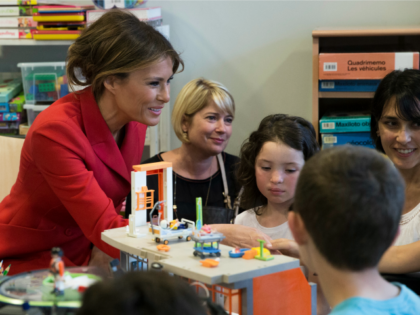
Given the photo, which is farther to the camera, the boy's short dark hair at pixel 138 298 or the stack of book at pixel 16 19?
the stack of book at pixel 16 19

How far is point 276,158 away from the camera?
5.09ft

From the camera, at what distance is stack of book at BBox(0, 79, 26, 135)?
2.50 meters

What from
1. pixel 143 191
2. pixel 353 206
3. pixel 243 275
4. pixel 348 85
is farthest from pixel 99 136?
pixel 348 85

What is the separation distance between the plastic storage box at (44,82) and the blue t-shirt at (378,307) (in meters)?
2.12

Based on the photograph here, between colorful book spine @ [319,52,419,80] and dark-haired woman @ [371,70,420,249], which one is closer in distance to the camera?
dark-haired woman @ [371,70,420,249]

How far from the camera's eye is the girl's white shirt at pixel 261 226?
155 centimetres

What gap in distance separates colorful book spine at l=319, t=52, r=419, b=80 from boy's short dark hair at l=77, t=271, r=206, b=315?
181cm

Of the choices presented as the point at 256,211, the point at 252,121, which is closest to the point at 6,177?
the point at 256,211

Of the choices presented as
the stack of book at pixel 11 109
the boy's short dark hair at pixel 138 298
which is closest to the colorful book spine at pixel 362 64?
the stack of book at pixel 11 109

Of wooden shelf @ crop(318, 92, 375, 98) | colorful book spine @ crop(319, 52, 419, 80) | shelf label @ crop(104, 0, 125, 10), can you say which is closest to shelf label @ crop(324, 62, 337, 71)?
colorful book spine @ crop(319, 52, 419, 80)

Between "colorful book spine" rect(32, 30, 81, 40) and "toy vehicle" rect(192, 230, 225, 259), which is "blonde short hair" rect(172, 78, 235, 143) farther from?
"toy vehicle" rect(192, 230, 225, 259)

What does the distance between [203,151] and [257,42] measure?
3.00 ft

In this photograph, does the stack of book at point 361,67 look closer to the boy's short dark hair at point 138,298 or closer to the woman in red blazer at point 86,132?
the woman in red blazer at point 86,132

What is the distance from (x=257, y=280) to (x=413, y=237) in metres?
0.71
